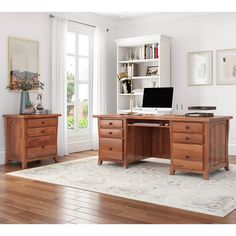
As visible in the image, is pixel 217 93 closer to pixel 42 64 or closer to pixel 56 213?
pixel 42 64

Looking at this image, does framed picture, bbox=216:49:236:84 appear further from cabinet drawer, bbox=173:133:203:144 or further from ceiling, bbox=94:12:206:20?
cabinet drawer, bbox=173:133:203:144

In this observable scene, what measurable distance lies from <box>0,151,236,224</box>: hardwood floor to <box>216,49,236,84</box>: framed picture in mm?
3768

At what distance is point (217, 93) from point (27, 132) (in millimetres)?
3473

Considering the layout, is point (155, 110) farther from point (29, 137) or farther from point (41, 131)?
point (29, 137)

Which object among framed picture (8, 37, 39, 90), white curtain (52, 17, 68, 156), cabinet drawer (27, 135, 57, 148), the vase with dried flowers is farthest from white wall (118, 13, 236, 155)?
the vase with dried flowers

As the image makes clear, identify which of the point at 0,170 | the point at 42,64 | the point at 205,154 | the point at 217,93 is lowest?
the point at 0,170

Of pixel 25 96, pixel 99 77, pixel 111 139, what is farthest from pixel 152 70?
pixel 25 96

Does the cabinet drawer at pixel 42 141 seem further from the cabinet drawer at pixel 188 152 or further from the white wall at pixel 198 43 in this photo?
the white wall at pixel 198 43

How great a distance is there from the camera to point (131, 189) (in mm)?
3902

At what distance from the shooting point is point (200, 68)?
671cm

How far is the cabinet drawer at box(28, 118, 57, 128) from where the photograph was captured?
5.31m

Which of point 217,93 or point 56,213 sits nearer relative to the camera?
point 56,213

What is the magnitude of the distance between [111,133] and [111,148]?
0.73 feet
